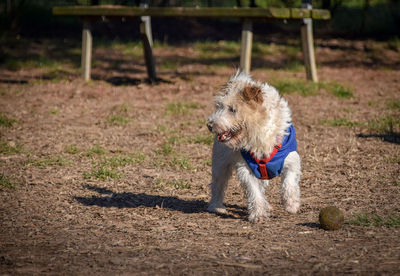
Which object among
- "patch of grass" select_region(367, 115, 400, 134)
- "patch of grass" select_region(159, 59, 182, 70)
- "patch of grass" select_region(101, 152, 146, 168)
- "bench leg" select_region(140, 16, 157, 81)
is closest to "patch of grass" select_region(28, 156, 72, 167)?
"patch of grass" select_region(101, 152, 146, 168)

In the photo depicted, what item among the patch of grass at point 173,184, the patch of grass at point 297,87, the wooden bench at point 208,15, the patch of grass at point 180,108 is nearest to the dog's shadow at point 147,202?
the patch of grass at point 173,184

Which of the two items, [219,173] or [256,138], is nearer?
[256,138]

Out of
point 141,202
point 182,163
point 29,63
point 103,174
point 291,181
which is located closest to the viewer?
point 291,181

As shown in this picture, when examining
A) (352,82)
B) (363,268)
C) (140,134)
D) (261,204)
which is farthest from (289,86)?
(363,268)

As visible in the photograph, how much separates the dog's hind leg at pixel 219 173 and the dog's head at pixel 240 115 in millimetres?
311

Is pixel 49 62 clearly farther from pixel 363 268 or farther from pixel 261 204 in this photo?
pixel 363 268

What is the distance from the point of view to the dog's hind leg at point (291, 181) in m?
4.98

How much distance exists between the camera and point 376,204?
208 inches

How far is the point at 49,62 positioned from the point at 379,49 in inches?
347

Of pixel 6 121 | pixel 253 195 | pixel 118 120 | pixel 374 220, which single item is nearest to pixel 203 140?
pixel 118 120

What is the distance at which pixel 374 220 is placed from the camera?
4625 millimetres

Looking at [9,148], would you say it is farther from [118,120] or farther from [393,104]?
[393,104]

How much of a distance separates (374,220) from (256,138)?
1171 millimetres

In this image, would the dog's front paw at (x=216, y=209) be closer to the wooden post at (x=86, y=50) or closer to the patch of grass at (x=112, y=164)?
the patch of grass at (x=112, y=164)
